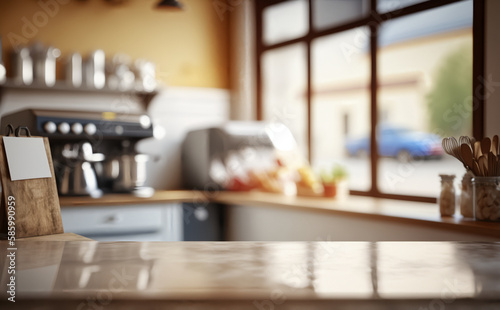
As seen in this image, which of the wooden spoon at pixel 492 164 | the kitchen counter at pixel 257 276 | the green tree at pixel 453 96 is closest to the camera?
the kitchen counter at pixel 257 276

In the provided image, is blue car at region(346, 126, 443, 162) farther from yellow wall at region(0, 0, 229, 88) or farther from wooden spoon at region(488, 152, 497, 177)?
yellow wall at region(0, 0, 229, 88)

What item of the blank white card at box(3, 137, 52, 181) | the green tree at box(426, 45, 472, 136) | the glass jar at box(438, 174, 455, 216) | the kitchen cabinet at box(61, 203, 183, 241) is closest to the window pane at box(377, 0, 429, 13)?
the green tree at box(426, 45, 472, 136)

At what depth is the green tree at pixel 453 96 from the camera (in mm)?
2523

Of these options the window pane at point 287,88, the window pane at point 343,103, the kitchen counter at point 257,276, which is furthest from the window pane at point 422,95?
the kitchen counter at point 257,276

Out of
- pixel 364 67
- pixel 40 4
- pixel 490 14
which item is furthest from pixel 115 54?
pixel 490 14

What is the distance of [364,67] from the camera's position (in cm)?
319

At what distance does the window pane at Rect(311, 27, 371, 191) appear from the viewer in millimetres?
3203

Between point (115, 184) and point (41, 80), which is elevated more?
point (41, 80)

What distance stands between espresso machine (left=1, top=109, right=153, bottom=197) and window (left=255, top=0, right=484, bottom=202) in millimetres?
1104

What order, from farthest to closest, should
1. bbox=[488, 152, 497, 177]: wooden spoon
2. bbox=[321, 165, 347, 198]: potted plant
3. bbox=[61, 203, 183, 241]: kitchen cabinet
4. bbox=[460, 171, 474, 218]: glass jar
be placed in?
bbox=[321, 165, 347, 198]: potted plant < bbox=[61, 203, 183, 241]: kitchen cabinet < bbox=[460, 171, 474, 218]: glass jar < bbox=[488, 152, 497, 177]: wooden spoon

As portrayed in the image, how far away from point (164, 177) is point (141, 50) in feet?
3.03

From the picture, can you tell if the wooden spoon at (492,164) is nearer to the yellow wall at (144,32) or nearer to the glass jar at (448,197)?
the glass jar at (448,197)

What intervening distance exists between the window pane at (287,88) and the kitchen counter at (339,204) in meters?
0.62

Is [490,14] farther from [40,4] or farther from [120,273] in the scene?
[40,4]
